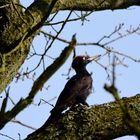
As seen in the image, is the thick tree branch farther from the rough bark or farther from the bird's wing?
the bird's wing

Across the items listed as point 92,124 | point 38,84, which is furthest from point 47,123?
point 38,84

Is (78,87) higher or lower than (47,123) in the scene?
higher

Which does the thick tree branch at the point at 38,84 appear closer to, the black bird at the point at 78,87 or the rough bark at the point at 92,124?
the rough bark at the point at 92,124

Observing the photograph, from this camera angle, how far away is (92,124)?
2.45 meters

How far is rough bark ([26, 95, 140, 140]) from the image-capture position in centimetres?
240

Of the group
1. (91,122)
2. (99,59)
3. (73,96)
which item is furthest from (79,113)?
(73,96)

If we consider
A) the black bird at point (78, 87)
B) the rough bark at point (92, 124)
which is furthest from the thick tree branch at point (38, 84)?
the black bird at point (78, 87)

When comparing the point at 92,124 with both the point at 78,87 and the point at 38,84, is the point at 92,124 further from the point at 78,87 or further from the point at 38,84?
the point at 78,87

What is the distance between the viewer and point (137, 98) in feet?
8.62

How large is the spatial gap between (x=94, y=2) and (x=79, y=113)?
1.77 meters

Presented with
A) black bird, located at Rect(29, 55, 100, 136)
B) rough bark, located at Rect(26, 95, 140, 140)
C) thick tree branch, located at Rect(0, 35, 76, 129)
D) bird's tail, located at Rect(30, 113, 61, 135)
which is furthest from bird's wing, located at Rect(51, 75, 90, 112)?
thick tree branch, located at Rect(0, 35, 76, 129)

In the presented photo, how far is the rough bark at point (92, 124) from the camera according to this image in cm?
240

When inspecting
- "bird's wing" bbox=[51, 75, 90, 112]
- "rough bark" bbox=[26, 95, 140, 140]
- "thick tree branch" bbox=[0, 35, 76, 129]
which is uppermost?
"bird's wing" bbox=[51, 75, 90, 112]

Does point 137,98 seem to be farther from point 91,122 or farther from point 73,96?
point 73,96
